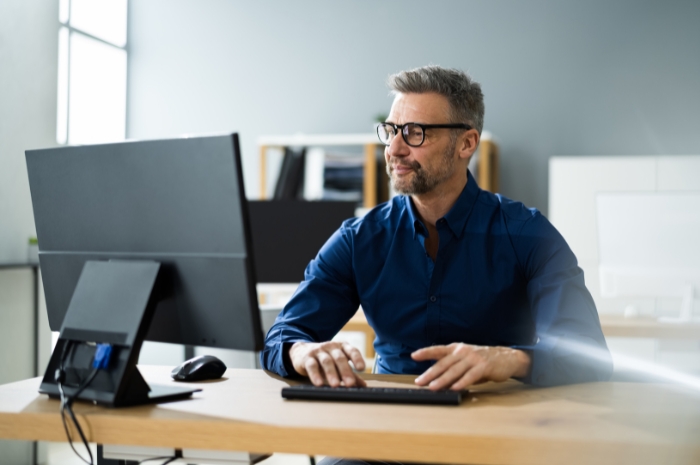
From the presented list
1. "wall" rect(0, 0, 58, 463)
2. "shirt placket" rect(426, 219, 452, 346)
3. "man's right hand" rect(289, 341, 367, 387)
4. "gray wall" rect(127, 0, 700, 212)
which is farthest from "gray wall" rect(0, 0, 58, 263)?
"man's right hand" rect(289, 341, 367, 387)

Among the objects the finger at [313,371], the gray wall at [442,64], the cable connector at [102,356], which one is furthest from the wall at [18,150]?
the finger at [313,371]

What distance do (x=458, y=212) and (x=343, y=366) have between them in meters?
0.60

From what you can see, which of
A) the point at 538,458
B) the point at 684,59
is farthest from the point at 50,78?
the point at 684,59

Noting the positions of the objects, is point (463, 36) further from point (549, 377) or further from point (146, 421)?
point (146, 421)

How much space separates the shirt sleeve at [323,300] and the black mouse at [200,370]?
0.13 metres

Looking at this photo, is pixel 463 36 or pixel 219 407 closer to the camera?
pixel 219 407

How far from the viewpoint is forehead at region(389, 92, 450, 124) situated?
1697 millimetres

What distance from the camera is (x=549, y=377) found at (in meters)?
1.30

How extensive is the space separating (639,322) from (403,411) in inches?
80.0

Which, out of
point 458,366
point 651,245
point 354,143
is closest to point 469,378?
point 458,366

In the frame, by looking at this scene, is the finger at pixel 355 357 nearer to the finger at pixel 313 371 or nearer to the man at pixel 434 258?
the finger at pixel 313 371

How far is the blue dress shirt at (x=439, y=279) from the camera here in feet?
5.30

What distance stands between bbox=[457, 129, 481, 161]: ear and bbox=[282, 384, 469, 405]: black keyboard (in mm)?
759

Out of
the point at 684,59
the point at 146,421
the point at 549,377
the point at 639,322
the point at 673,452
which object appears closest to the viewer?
the point at 673,452
